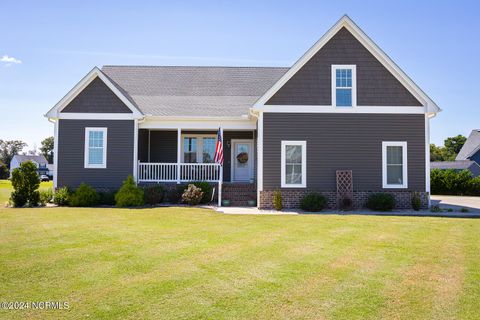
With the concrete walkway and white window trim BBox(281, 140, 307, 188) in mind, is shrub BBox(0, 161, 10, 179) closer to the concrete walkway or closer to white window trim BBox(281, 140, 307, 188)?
the concrete walkway

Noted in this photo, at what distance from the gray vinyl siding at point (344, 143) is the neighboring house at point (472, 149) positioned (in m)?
32.2

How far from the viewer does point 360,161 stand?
16.7 meters

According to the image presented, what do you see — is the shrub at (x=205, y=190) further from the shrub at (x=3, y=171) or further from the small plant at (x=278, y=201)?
the shrub at (x=3, y=171)

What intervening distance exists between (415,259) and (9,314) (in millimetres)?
6730

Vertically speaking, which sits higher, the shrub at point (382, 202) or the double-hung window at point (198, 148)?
the double-hung window at point (198, 148)

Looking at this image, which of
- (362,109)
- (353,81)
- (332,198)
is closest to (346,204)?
(332,198)

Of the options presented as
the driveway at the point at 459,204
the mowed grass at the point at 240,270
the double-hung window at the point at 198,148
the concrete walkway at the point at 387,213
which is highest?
the double-hung window at the point at 198,148

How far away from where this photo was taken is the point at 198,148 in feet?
70.7

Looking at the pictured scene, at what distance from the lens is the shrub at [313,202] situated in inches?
619

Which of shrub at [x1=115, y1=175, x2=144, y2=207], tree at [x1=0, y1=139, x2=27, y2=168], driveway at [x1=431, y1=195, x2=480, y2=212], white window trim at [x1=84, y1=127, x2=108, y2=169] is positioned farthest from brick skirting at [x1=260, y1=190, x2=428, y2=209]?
tree at [x1=0, y1=139, x2=27, y2=168]

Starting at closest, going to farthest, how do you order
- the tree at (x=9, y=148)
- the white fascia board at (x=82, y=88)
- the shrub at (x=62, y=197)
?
the shrub at (x=62, y=197)
the white fascia board at (x=82, y=88)
the tree at (x=9, y=148)

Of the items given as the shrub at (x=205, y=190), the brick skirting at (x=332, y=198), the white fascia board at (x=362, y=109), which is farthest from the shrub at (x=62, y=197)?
the white fascia board at (x=362, y=109)

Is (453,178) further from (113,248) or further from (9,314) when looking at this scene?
(9,314)

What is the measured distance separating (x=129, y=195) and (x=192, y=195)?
2655mm
